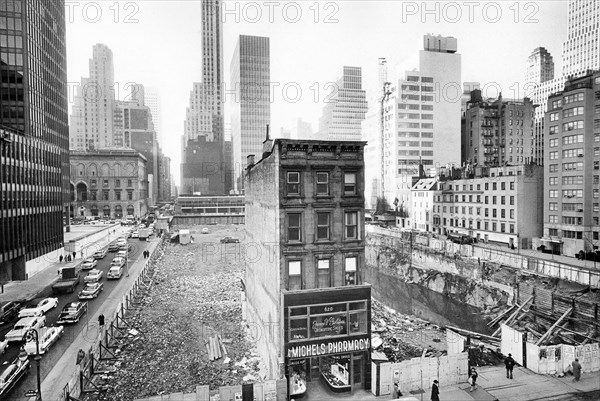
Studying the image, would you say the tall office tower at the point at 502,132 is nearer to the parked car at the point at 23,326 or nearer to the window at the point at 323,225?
the window at the point at 323,225

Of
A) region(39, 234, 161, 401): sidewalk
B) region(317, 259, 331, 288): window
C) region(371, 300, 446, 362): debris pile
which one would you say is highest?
region(317, 259, 331, 288): window

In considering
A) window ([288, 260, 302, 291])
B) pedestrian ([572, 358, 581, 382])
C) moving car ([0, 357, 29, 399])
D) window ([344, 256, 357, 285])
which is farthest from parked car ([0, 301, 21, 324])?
pedestrian ([572, 358, 581, 382])

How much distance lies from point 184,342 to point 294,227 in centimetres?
1509

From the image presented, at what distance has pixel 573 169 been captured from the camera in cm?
5706

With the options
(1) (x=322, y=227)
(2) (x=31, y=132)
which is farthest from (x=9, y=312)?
(2) (x=31, y=132)

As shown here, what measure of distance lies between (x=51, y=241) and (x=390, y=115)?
91796 mm

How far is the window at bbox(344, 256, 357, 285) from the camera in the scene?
24.3m

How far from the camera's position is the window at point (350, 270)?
2434 centimetres

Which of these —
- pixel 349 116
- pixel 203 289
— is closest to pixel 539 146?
pixel 349 116

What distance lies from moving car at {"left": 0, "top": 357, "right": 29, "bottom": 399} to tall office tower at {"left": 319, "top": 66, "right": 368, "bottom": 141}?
170 metres

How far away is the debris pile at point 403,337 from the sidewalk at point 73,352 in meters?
20.6

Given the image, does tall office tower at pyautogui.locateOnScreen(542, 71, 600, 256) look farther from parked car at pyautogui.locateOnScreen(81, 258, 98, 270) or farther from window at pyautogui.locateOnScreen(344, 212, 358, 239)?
parked car at pyautogui.locateOnScreen(81, 258, 98, 270)

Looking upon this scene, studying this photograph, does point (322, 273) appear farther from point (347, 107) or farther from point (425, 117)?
point (347, 107)

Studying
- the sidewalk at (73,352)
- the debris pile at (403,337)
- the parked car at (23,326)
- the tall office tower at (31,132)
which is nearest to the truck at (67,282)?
the sidewalk at (73,352)
